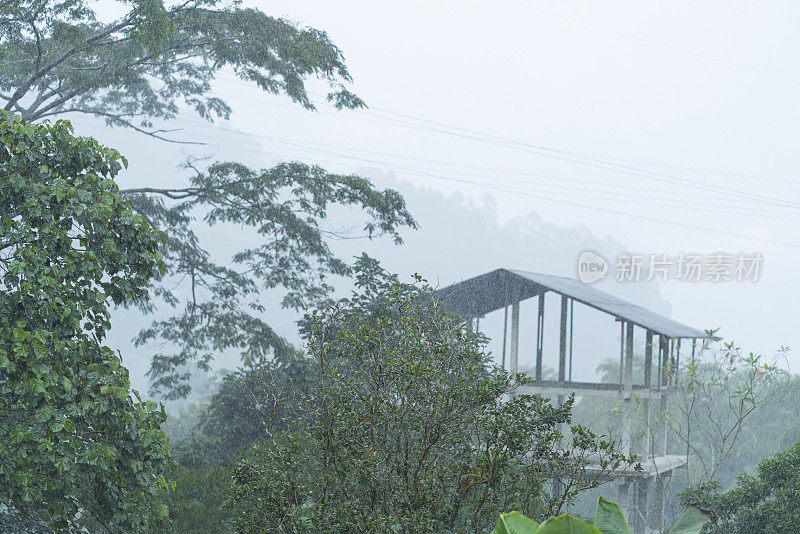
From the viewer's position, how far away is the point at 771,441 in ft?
89.3

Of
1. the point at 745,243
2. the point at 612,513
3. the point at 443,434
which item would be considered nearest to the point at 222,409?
the point at 443,434

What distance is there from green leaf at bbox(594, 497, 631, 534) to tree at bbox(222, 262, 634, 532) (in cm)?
164

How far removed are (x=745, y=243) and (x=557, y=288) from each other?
288 feet

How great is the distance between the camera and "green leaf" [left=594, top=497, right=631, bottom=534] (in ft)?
7.91

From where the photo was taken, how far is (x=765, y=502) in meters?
8.67

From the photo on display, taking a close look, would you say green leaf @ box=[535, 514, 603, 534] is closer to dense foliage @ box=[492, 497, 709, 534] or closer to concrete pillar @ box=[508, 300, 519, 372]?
dense foliage @ box=[492, 497, 709, 534]

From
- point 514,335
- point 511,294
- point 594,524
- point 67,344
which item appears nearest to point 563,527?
point 594,524

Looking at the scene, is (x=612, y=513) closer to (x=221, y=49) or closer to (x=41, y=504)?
(x=41, y=504)

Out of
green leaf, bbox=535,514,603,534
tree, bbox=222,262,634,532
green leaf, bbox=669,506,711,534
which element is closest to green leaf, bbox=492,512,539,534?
green leaf, bbox=535,514,603,534

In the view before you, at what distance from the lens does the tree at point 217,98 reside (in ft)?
33.8

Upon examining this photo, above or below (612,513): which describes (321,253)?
above

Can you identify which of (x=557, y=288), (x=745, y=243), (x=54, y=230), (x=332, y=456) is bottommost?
(x=332, y=456)

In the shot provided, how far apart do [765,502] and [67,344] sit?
25.0 feet

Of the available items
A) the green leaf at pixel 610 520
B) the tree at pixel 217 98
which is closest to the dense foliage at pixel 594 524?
the green leaf at pixel 610 520
